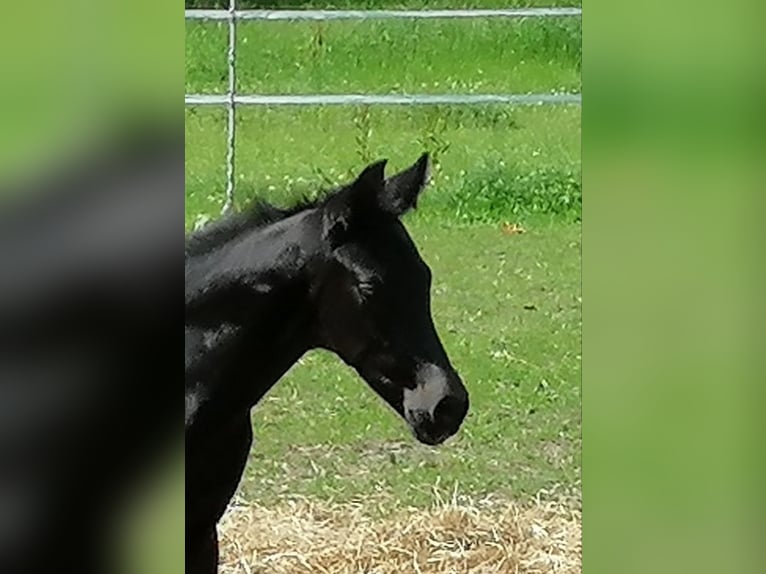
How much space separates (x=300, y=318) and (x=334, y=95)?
32 centimetres

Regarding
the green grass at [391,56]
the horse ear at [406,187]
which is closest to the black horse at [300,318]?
the horse ear at [406,187]

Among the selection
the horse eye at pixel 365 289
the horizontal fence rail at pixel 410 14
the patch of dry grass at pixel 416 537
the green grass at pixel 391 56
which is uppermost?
the horizontal fence rail at pixel 410 14

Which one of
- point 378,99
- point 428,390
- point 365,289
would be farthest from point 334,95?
point 428,390

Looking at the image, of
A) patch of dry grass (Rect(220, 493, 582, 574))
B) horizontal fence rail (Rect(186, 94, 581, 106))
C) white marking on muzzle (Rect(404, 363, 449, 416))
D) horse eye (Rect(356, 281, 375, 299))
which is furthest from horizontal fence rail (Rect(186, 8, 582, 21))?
patch of dry grass (Rect(220, 493, 582, 574))

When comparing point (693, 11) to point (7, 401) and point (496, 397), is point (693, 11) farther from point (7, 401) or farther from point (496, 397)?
point (7, 401)

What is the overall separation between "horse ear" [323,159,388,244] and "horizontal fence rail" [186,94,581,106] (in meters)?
0.09

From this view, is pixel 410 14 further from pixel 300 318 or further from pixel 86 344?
pixel 86 344

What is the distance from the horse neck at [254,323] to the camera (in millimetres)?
1696

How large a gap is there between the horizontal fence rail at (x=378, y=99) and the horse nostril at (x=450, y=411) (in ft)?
1.39

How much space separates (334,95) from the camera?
5.47 ft

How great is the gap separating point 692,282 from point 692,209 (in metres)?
0.10

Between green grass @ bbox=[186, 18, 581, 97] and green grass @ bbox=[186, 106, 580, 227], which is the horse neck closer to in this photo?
green grass @ bbox=[186, 106, 580, 227]

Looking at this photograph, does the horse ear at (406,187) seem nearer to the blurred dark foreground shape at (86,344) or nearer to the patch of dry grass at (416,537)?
the blurred dark foreground shape at (86,344)

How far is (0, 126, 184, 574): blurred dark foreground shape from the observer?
5.43ft
